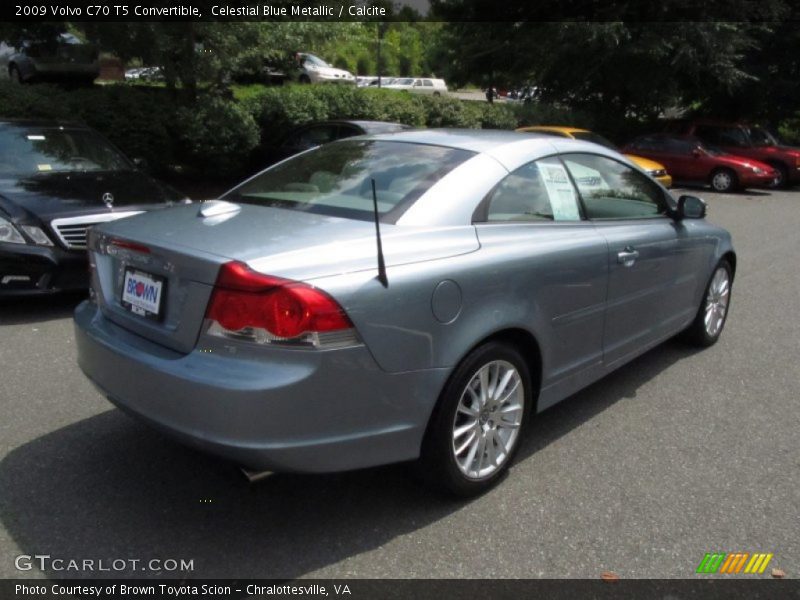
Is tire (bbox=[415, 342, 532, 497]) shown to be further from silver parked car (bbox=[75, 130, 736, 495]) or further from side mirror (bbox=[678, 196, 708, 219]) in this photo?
side mirror (bbox=[678, 196, 708, 219])

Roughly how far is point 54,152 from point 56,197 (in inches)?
45.8

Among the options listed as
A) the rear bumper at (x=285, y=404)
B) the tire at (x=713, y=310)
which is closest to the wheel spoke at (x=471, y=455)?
the rear bumper at (x=285, y=404)

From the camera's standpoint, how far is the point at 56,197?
6324mm

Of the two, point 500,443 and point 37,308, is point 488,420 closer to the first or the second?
point 500,443

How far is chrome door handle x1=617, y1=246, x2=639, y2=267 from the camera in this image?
4.12 metres

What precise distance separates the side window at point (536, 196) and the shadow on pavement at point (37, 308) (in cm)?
404

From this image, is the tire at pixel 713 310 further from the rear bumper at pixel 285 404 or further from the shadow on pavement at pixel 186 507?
the rear bumper at pixel 285 404

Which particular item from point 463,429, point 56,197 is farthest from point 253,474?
point 56,197

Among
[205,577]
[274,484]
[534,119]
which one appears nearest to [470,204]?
[274,484]

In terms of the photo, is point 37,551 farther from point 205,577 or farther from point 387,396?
point 387,396

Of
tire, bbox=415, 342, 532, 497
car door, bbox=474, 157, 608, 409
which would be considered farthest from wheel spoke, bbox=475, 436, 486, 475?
car door, bbox=474, 157, 608, 409

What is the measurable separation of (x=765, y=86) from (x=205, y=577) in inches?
980

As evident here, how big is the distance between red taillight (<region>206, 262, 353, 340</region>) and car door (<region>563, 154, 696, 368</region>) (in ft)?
6.30

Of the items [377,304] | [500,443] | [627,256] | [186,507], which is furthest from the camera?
[627,256]
